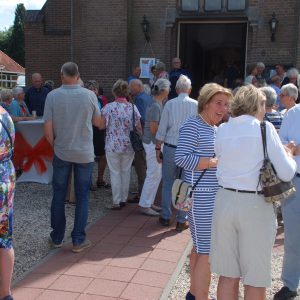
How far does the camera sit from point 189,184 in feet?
11.8

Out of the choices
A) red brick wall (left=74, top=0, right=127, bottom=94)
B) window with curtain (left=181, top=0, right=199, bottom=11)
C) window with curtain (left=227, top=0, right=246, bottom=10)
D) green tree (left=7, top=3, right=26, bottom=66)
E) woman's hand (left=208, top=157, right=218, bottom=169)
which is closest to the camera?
woman's hand (left=208, top=157, right=218, bottom=169)

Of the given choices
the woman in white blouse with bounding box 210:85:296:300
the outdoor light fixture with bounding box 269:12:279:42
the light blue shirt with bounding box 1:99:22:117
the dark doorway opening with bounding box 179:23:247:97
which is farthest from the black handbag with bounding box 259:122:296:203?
the dark doorway opening with bounding box 179:23:247:97

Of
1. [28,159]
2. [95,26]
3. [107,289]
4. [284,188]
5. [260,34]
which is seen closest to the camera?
[284,188]

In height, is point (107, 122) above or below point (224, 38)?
below

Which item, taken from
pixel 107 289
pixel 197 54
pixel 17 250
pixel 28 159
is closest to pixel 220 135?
pixel 107 289

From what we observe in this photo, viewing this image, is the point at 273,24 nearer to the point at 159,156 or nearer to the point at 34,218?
the point at 159,156

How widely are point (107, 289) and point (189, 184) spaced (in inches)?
52.6

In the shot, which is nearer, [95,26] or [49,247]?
[49,247]

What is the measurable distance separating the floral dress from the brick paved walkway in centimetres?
70

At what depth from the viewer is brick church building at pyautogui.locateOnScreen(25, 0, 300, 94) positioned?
12758mm

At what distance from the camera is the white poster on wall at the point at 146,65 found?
13547mm

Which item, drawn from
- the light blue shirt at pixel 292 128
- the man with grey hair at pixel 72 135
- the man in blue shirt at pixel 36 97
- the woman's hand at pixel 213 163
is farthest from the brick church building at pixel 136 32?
the woman's hand at pixel 213 163

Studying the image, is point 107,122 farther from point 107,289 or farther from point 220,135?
point 220,135

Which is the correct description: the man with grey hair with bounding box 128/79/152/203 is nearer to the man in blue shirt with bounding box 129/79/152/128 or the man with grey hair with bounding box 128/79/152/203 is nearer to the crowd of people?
the man in blue shirt with bounding box 129/79/152/128
